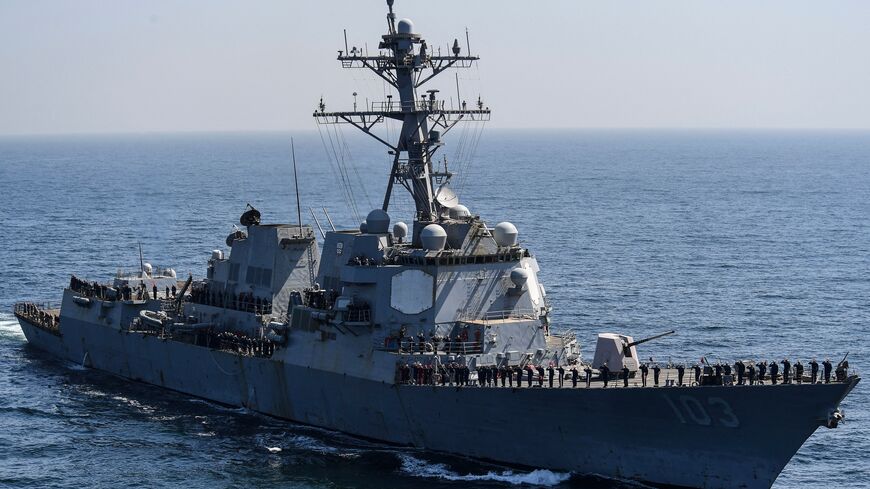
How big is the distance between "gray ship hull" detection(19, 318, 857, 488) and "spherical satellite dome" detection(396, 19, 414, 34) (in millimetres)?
10157

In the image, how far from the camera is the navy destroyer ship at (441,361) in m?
27.6

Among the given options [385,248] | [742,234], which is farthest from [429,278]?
[742,234]

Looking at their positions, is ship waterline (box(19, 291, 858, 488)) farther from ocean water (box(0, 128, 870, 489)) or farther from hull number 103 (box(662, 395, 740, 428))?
ocean water (box(0, 128, 870, 489))

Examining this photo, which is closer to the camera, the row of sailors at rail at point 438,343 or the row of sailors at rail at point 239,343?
the row of sailors at rail at point 438,343

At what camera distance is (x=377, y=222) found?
33750mm

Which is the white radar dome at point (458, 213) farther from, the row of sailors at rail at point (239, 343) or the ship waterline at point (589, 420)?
the row of sailors at rail at point (239, 343)

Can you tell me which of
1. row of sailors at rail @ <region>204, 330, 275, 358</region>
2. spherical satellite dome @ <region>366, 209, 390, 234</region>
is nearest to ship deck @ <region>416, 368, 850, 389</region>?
spherical satellite dome @ <region>366, 209, 390, 234</region>

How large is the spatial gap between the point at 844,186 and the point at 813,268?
60274 millimetres

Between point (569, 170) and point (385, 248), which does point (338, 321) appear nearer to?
point (385, 248)

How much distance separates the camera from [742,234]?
7306cm

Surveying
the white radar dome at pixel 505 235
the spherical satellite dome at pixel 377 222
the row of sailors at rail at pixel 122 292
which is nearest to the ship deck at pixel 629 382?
the white radar dome at pixel 505 235

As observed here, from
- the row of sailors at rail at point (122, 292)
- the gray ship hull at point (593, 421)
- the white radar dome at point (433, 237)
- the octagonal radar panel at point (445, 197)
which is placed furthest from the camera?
the row of sailors at rail at point (122, 292)

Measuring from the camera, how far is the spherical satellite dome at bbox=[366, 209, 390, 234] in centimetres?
3375

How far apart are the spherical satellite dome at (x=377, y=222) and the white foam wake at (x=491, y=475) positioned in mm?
6745
